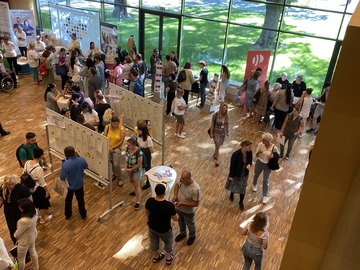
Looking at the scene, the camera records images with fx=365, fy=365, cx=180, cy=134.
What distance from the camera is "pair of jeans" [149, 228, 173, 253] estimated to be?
16.3 feet

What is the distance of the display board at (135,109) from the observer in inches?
284

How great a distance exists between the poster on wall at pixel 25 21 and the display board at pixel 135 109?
7.84 meters

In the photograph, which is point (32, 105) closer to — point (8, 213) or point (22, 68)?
point (22, 68)

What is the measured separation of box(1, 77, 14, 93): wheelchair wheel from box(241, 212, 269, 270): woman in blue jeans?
926 centimetres

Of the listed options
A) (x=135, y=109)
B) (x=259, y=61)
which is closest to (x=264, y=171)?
(x=135, y=109)

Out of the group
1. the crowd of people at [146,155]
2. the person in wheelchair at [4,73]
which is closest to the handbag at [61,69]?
the crowd of people at [146,155]

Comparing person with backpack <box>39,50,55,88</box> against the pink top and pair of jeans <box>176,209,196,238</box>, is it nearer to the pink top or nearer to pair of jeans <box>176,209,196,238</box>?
the pink top

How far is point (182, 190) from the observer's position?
5188mm

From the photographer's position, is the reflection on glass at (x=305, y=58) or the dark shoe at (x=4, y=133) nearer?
the dark shoe at (x=4, y=133)

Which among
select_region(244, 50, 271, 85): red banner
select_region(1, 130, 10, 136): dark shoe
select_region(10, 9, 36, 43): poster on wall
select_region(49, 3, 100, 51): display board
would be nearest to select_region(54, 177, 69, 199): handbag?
select_region(1, 130, 10, 136): dark shoe

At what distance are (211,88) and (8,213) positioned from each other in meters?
6.80

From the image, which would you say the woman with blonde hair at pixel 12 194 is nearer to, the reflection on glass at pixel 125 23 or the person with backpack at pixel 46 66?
the person with backpack at pixel 46 66

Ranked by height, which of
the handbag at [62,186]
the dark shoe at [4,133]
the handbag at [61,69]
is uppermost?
the handbag at [62,186]

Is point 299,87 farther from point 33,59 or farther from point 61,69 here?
point 33,59
